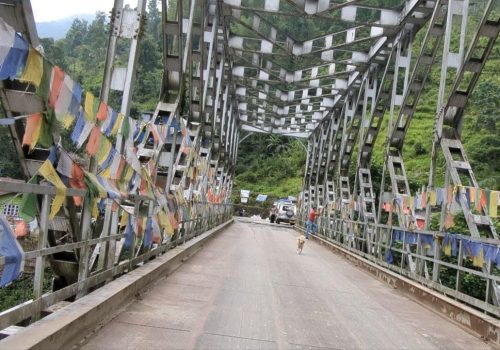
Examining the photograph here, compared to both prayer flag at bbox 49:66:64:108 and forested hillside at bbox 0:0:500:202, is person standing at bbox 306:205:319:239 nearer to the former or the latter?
forested hillside at bbox 0:0:500:202

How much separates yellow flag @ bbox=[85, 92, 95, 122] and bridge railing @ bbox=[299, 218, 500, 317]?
5.32 metres

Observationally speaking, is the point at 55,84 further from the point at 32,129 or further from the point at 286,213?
the point at 286,213

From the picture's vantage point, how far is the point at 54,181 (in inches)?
184

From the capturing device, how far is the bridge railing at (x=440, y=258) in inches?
295

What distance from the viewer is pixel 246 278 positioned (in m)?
10.5

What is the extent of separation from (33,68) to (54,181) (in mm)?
1017

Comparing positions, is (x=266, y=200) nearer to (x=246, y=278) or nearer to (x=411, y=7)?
(x=411, y=7)

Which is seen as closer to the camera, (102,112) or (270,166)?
(102,112)

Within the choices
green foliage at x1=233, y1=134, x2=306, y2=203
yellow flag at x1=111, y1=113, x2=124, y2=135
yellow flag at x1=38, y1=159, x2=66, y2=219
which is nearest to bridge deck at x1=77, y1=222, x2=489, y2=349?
yellow flag at x1=38, y1=159, x2=66, y2=219

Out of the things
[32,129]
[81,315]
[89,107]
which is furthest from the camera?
[89,107]

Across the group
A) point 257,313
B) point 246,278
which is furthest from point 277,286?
point 257,313

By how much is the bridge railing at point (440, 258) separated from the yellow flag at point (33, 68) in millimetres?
5924

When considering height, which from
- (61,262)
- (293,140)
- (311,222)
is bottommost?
(61,262)

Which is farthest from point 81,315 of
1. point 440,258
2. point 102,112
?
point 440,258
